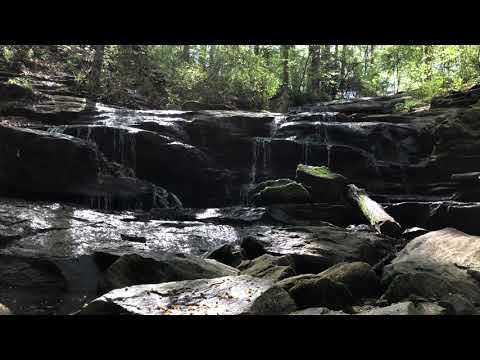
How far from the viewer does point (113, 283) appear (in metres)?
6.25

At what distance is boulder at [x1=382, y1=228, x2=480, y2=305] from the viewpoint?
5965mm

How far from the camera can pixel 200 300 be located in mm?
4965

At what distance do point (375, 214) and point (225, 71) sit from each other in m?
16.8

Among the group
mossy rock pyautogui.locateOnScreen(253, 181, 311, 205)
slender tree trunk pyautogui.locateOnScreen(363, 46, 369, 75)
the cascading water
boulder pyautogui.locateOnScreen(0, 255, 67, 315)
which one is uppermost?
slender tree trunk pyautogui.locateOnScreen(363, 46, 369, 75)

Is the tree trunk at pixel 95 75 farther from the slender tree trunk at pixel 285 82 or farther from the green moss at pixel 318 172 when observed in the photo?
the green moss at pixel 318 172

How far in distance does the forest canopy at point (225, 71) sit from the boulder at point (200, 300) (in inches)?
609

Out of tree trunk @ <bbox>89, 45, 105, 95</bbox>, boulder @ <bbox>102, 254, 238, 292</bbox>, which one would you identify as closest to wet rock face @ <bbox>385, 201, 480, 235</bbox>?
boulder @ <bbox>102, 254, 238, 292</bbox>

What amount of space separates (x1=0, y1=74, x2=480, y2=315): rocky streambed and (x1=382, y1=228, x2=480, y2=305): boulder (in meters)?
0.03

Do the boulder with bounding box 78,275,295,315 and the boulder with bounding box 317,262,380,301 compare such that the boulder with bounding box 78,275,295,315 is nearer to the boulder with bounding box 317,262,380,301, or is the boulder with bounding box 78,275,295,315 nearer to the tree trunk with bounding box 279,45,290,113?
the boulder with bounding box 317,262,380,301

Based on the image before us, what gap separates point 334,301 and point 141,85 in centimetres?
2068

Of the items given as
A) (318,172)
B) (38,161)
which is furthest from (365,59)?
(38,161)

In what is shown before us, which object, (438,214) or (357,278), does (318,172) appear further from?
(357,278)
